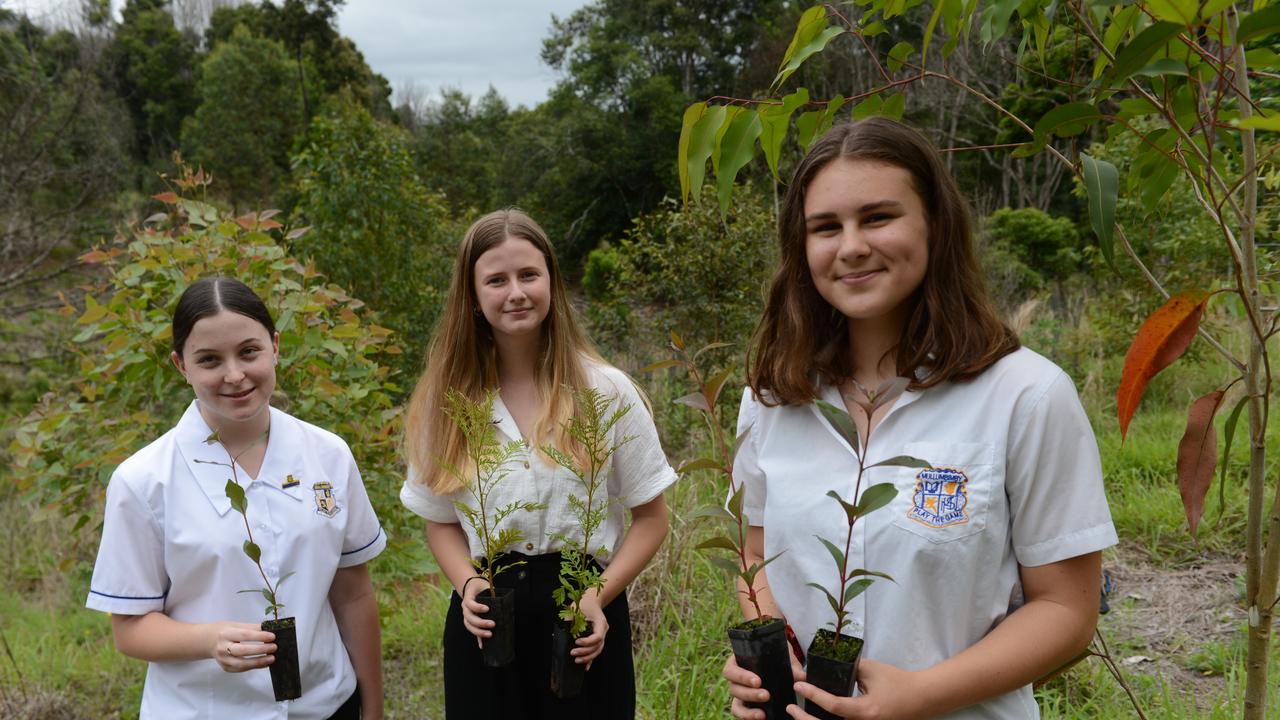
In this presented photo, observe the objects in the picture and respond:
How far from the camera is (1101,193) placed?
0.92 m

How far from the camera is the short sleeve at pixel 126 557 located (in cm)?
158

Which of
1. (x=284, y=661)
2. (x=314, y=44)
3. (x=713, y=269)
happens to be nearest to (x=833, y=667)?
(x=284, y=661)

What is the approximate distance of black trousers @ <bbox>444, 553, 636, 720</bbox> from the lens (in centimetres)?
191

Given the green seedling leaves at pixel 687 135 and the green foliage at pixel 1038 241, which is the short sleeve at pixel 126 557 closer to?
the green seedling leaves at pixel 687 135

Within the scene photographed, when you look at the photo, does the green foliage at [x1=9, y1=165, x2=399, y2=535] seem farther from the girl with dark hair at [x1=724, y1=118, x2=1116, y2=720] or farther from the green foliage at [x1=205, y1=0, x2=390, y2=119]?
the green foliage at [x1=205, y1=0, x2=390, y2=119]

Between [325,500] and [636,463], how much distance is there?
690mm

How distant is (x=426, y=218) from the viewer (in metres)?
7.55

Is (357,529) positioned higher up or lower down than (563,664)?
higher up

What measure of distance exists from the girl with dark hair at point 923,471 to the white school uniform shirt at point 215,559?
920 mm

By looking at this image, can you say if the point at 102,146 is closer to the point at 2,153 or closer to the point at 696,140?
the point at 2,153

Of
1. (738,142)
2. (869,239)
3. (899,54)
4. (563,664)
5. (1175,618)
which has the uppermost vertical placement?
(899,54)

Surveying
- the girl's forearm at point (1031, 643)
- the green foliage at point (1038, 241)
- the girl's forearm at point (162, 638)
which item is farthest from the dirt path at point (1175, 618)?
the green foliage at point (1038, 241)

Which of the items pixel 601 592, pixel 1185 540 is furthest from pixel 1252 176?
pixel 1185 540

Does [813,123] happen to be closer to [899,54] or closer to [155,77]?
[899,54]
